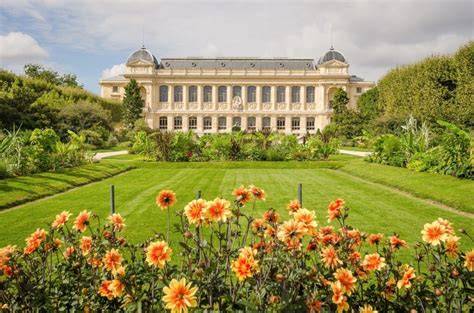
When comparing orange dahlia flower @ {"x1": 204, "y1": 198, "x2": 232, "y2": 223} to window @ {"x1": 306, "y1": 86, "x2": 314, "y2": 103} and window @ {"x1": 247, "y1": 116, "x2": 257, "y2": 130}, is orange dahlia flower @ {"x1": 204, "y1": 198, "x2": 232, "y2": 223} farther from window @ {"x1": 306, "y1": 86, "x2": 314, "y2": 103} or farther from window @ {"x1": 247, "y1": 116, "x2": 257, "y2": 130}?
window @ {"x1": 306, "y1": 86, "x2": 314, "y2": 103}

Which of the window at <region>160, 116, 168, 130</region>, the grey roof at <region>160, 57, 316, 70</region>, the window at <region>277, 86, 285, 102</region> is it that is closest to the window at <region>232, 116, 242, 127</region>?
the window at <region>277, 86, 285, 102</region>

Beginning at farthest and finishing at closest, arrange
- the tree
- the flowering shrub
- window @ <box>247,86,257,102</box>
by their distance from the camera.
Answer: window @ <box>247,86,257,102</box> → the tree → the flowering shrub

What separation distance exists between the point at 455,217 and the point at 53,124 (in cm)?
2694

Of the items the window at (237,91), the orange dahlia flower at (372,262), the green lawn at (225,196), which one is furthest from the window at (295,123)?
the orange dahlia flower at (372,262)

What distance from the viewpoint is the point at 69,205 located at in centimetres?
927

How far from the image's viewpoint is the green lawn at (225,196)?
731 cm

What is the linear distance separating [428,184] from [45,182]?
1059cm

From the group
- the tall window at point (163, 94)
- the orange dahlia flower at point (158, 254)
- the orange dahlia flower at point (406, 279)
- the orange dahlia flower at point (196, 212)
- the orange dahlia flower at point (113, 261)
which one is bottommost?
the orange dahlia flower at point (406, 279)

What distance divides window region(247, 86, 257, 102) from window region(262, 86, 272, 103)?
48.2 inches

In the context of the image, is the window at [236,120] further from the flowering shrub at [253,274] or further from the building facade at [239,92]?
the flowering shrub at [253,274]

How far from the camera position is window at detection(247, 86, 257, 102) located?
63.2m

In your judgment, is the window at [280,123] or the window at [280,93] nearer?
the window at [280,93]

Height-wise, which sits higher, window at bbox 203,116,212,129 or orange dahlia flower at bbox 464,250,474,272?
window at bbox 203,116,212,129

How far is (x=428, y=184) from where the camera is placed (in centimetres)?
1121
